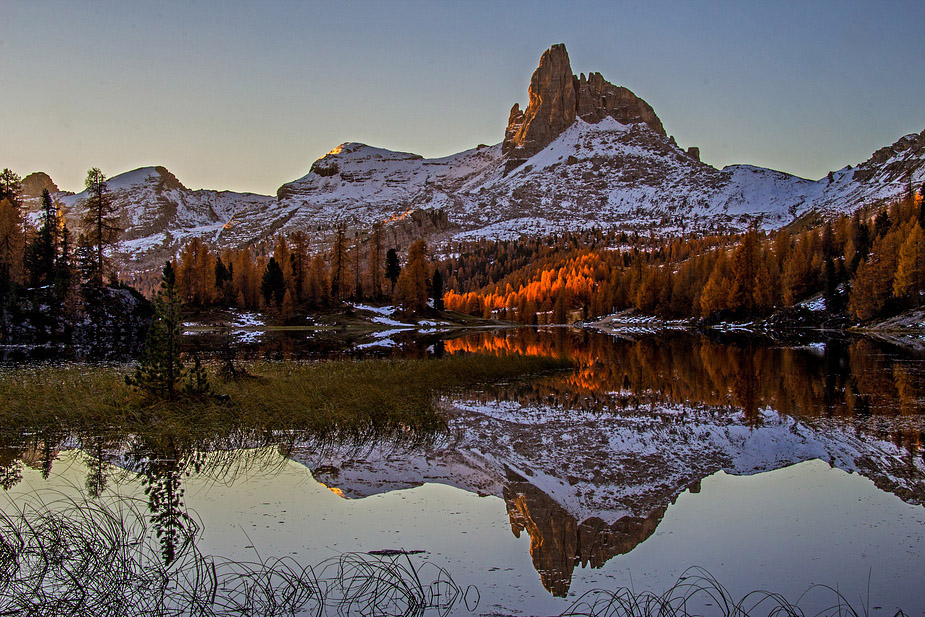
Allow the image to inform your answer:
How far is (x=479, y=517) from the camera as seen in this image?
436 inches

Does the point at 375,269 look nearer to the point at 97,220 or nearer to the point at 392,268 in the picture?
the point at 392,268

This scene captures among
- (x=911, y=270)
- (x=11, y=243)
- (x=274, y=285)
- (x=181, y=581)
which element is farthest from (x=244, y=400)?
(x=911, y=270)

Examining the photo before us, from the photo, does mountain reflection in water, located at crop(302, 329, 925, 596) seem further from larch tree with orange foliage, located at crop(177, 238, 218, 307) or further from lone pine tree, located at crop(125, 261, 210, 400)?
larch tree with orange foliage, located at crop(177, 238, 218, 307)

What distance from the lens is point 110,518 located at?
9.85 m

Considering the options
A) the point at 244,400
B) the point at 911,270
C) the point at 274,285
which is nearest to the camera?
the point at 244,400

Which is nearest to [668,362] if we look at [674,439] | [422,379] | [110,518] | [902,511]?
[422,379]

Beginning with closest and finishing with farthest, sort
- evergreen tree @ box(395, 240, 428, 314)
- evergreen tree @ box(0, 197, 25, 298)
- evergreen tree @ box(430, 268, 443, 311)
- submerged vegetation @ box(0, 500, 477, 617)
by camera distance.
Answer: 1. submerged vegetation @ box(0, 500, 477, 617)
2. evergreen tree @ box(0, 197, 25, 298)
3. evergreen tree @ box(395, 240, 428, 314)
4. evergreen tree @ box(430, 268, 443, 311)

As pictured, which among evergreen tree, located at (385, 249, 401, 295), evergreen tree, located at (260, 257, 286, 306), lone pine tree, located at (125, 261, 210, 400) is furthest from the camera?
evergreen tree, located at (385, 249, 401, 295)

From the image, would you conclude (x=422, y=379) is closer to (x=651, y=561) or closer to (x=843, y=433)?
(x=843, y=433)

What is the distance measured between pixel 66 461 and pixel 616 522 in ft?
42.4

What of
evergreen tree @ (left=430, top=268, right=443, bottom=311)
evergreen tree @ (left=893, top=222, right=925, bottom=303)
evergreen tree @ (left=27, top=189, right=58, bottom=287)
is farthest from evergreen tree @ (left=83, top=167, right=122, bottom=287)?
evergreen tree @ (left=893, top=222, right=925, bottom=303)

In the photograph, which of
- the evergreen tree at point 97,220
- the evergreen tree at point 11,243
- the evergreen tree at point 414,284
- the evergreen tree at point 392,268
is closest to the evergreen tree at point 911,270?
the evergreen tree at point 414,284

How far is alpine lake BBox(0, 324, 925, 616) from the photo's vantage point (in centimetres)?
779

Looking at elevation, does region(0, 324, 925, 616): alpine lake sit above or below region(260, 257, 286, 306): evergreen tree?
below
